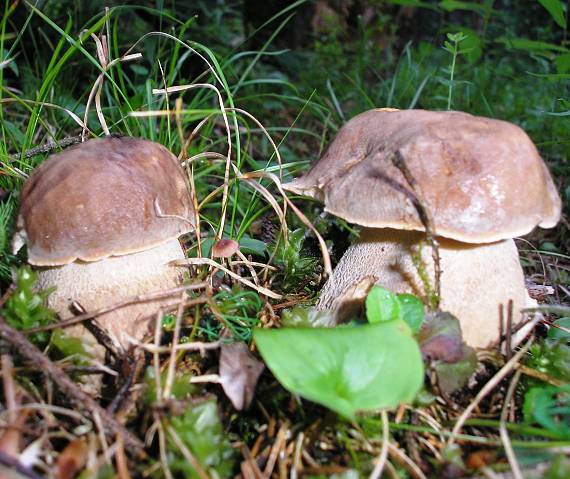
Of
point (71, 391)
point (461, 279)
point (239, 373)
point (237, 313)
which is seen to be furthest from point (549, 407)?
point (71, 391)

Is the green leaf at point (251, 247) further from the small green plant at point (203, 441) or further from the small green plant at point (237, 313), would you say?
the small green plant at point (203, 441)

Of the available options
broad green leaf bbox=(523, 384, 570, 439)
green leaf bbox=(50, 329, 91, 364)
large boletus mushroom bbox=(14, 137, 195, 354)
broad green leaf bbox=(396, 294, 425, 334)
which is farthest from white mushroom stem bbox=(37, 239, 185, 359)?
broad green leaf bbox=(523, 384, 570, 439)

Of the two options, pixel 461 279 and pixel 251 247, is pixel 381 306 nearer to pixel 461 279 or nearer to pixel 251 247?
pixel 461 279

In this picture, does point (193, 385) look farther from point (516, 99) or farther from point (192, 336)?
point (516, 99)

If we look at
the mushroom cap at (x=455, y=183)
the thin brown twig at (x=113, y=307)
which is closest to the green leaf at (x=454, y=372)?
the mushroom cap at (x=455, y=183)

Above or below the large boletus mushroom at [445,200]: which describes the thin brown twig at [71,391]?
below

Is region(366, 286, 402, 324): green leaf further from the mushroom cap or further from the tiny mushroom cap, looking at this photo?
the tiny mushroom cap
